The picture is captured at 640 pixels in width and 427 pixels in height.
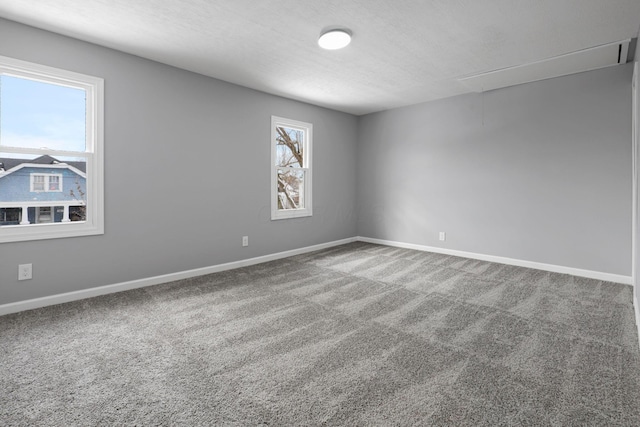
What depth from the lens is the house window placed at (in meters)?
2.83

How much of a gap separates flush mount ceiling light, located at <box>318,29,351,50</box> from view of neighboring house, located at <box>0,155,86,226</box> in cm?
254

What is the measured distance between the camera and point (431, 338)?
90.8 inches

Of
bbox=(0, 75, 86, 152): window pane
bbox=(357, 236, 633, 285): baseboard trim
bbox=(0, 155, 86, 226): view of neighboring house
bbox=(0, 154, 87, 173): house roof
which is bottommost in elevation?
bbox=(357, 236, 633, 285): baseboard trim

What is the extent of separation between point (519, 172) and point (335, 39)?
3.07 metres

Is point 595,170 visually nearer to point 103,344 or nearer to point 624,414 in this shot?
point 624,414

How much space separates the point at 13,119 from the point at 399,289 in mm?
3876

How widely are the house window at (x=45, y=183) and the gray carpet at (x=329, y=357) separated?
108cm

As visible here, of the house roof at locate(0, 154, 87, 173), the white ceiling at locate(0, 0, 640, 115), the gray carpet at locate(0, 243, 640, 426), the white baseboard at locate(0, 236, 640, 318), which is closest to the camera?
the gray carpet at locate(0, 243, 640, 426)

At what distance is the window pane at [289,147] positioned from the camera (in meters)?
4.94

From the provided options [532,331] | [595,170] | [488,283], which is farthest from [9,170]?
[595,170]

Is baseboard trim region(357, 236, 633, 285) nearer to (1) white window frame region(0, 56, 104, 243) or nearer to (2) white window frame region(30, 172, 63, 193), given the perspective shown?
(1) white window frame region(0, 56, 104, 243)

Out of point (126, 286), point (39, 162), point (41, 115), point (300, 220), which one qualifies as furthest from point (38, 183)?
point (300, 220)

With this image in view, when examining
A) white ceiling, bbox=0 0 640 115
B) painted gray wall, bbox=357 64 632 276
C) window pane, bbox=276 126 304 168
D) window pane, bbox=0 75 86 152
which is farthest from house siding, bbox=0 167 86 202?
painted gray wall, bbox=357 64 632 276

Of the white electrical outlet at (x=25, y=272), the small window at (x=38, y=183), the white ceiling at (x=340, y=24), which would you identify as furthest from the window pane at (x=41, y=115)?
the white electrical outlet at (x=25, y=272)
